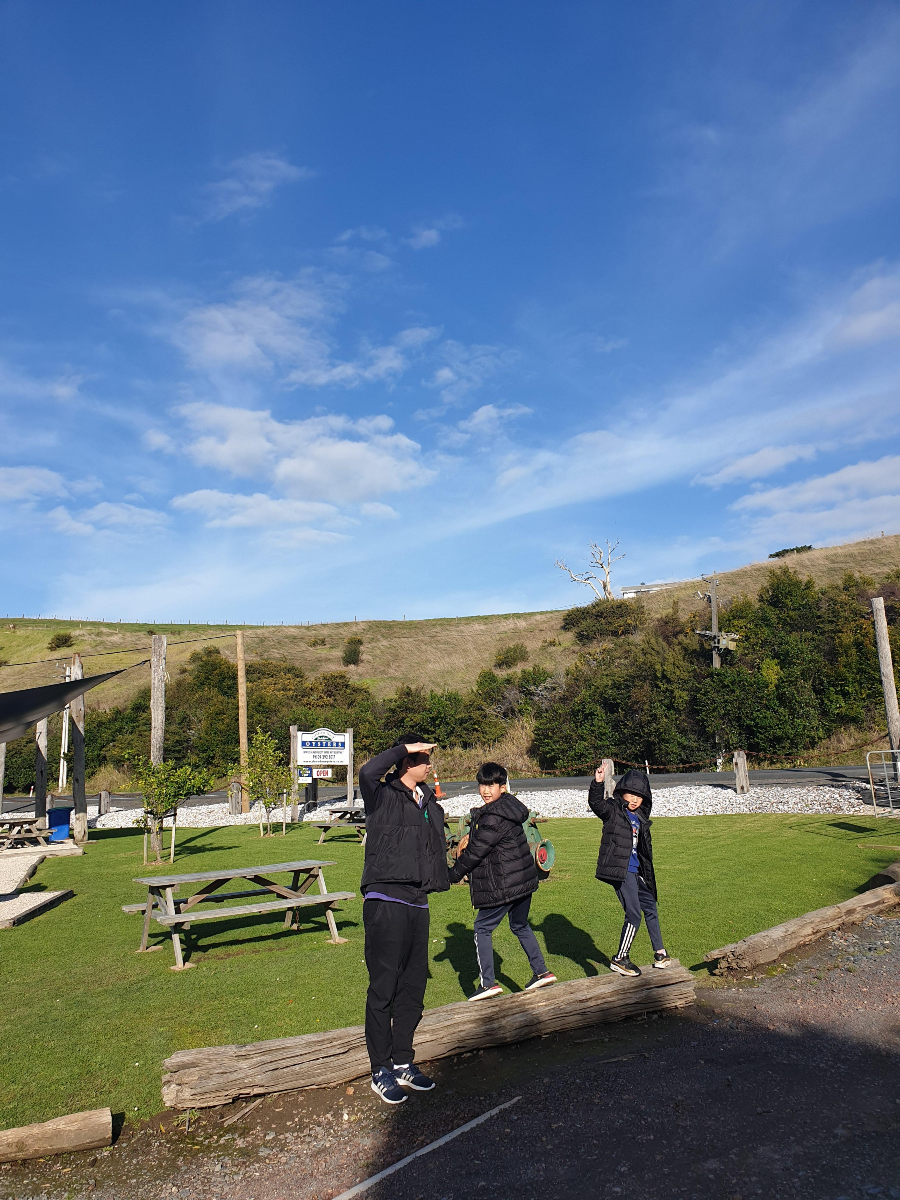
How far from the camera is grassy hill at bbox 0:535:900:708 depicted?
46.8 m

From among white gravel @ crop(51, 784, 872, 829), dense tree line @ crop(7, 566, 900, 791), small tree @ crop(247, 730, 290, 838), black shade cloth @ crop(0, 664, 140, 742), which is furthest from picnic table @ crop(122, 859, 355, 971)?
dense tree line @ crop(7, 566, 900, 791)

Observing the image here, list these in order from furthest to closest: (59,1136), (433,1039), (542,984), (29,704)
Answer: (29,704) → (542,984) → (433,1039) → (59,1136)

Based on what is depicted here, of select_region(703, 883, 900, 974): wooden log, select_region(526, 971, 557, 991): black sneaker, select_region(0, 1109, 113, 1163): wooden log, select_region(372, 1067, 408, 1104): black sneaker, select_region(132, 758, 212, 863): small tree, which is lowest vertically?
select_region(703, 883, 900, 974): wooden log

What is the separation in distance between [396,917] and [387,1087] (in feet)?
2.70

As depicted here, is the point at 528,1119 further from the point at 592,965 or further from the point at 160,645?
the point at 160,645

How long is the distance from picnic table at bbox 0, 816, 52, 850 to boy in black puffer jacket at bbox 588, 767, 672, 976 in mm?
13798

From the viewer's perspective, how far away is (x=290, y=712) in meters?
35.6

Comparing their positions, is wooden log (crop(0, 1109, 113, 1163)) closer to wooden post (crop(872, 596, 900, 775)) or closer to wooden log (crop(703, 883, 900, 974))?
wooden log (crop(703, 883, 900, 974))

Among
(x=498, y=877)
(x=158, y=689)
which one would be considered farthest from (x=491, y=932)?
(x=158, y=689)

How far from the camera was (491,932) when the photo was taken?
508cm

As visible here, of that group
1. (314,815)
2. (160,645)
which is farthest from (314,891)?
(314,815)

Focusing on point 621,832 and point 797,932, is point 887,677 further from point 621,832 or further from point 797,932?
point 621,832

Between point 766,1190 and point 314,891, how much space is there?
25.5 feet

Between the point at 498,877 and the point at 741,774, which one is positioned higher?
the point at 498,877
